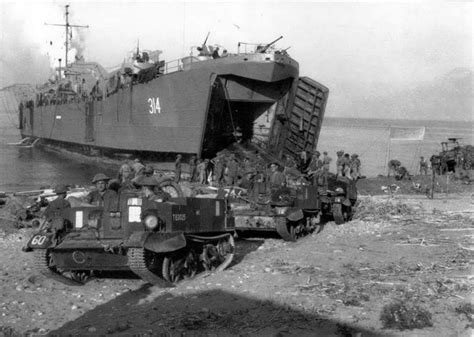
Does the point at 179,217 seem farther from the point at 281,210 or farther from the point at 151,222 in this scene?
the point at 281,210

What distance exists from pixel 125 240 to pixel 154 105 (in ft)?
66.0

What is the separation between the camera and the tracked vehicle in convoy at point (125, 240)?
7.11m

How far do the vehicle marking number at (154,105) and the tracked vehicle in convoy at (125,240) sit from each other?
18.8 m

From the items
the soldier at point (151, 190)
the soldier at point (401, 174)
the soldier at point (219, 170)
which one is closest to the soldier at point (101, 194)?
the soldier at point (151, 190)

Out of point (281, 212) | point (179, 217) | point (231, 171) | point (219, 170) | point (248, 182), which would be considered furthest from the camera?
point (219, 170)

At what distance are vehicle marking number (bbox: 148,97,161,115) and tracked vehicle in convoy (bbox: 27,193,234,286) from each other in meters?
18.8

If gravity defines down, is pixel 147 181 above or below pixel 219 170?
above

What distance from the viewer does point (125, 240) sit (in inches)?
281

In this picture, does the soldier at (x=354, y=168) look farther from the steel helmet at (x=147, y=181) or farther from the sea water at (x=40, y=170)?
the steel helmet at (x=147, y=181)

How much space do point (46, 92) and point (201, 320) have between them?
148ft

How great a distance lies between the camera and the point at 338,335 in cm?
538

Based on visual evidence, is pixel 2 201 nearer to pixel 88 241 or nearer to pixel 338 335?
pixel 88 241

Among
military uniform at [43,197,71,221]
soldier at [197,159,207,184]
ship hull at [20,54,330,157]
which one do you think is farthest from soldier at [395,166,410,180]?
military uniform at [43,197,71,221]

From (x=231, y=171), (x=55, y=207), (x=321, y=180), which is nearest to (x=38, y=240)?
(x=55, y=207)
